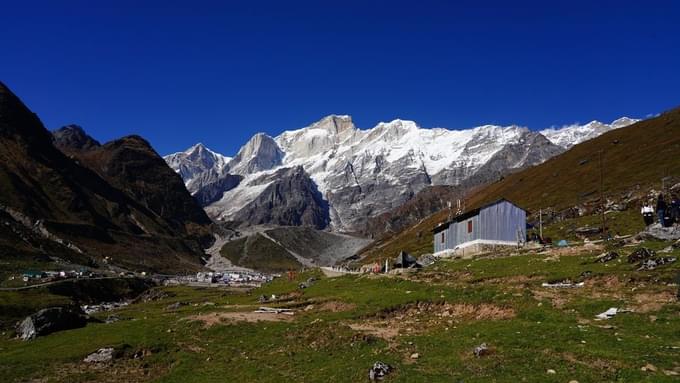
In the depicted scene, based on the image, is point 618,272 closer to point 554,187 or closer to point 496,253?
point 496,253

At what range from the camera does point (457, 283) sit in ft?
163

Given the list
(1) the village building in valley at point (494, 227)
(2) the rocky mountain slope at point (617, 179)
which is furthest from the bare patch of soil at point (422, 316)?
(2) the rocky mountain slope at point (617, 179)

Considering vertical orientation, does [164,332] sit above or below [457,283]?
below

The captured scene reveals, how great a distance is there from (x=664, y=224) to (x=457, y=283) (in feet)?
79.9

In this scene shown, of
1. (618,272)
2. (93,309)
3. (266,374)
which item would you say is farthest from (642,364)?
(93,309)

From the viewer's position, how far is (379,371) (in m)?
24.5

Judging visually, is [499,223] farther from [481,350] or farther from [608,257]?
[481,350]

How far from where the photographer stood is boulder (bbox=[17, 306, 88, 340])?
44.8m

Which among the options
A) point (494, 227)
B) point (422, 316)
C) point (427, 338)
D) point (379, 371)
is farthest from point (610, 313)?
point (494, 227)

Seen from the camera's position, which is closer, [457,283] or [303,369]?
[303,369]

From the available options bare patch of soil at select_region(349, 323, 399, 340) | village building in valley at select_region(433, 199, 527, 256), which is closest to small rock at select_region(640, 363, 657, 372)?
bare patch of soil at select_region(349, 323, 399, 340)

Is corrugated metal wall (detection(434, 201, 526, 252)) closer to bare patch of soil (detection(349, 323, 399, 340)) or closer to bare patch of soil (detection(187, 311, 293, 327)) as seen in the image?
bare patch of soil (detection(187, 311, 293, 327))

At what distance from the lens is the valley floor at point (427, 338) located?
23.3 meters

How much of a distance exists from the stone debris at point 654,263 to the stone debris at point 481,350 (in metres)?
21.1
